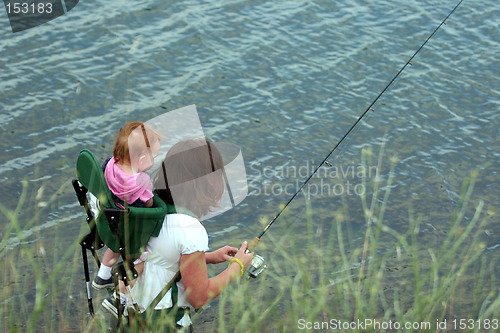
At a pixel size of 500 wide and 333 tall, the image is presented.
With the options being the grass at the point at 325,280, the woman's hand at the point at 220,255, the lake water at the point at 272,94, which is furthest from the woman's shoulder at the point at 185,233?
the lake water at the point at 272,94

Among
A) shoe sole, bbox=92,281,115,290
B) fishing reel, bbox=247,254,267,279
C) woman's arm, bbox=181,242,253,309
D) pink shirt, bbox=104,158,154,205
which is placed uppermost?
pink shirt, bbox=104,158,154,205

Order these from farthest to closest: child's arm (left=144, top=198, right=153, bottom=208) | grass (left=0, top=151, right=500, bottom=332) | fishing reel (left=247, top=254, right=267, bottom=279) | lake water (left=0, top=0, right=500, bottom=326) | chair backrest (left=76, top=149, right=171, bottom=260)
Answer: lake water (left=0, top=0, right=500, bottom=326) → grass (left=0, top=151, right=500, bottom=332) → fishing reel (left=247, top=254, right=267, bottom=279) → child's arm (left=144, top=198, right=153, bottom=208) → chair backrest (left=76, top=149, right=171, bottom=260)

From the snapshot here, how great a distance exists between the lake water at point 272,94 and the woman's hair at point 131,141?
2.75 meters

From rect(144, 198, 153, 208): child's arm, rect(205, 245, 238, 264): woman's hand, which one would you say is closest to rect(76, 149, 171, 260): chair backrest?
rect(144, 198, 153, 208): child's arm

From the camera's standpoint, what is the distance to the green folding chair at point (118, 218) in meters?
3.11

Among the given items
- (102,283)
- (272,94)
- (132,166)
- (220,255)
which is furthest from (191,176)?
(272,94)

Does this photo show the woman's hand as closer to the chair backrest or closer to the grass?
the chair backrest

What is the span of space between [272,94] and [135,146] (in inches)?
199

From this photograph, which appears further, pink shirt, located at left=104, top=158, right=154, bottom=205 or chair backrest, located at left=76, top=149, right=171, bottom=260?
pink shirt, located at left=104, top=158, right=154, bottom=205

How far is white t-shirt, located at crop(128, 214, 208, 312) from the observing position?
3230mm

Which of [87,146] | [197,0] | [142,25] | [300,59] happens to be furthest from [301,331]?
[197,0]

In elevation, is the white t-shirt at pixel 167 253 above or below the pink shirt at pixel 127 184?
below

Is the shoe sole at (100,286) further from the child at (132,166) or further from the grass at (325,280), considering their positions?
the grass at (325,280)

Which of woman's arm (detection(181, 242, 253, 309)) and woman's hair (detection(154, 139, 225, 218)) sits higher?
woman's hair (detection(154, 139, 225, 218))
